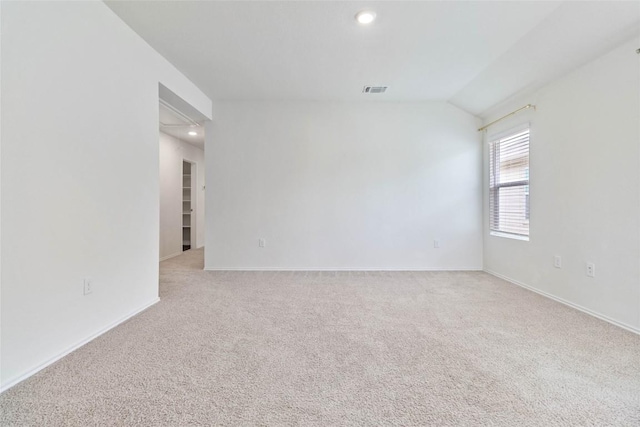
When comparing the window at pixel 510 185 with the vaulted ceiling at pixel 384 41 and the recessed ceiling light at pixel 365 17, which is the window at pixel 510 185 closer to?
the vaulted ceiling at pixel 384 41

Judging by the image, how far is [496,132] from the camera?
12.4 feet

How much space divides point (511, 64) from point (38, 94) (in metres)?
3.95

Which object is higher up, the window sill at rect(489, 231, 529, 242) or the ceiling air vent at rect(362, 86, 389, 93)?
the ceiling air vent at rect(362, 86, 389, 93)

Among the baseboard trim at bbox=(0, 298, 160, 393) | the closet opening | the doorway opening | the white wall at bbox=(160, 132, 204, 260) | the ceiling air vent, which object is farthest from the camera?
the closet opening

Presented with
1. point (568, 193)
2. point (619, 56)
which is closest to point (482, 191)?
point (568, 193)

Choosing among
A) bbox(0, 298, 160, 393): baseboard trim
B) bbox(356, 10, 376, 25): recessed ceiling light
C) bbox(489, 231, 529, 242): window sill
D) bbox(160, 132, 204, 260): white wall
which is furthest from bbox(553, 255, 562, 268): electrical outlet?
bbox(160, 132, 204, 260): white wall

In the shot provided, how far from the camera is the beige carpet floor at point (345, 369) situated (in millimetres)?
1272

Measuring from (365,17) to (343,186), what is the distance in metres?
2.27

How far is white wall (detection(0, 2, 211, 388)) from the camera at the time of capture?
152cm

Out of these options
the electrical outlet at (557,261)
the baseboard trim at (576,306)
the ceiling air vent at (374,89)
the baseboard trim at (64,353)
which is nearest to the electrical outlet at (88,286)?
the baseboard trim at (64,353)

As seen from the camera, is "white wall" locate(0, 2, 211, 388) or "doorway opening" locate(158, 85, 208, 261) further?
"doorway opening" locate(158, 85, 208, 261)

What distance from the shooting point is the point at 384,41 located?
2584 mm

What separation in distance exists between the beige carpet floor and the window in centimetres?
109

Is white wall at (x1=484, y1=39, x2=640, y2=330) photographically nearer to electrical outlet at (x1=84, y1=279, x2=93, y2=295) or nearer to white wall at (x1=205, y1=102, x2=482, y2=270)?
white wall at (x1=205, y1=102, x2=482, y2=270)
